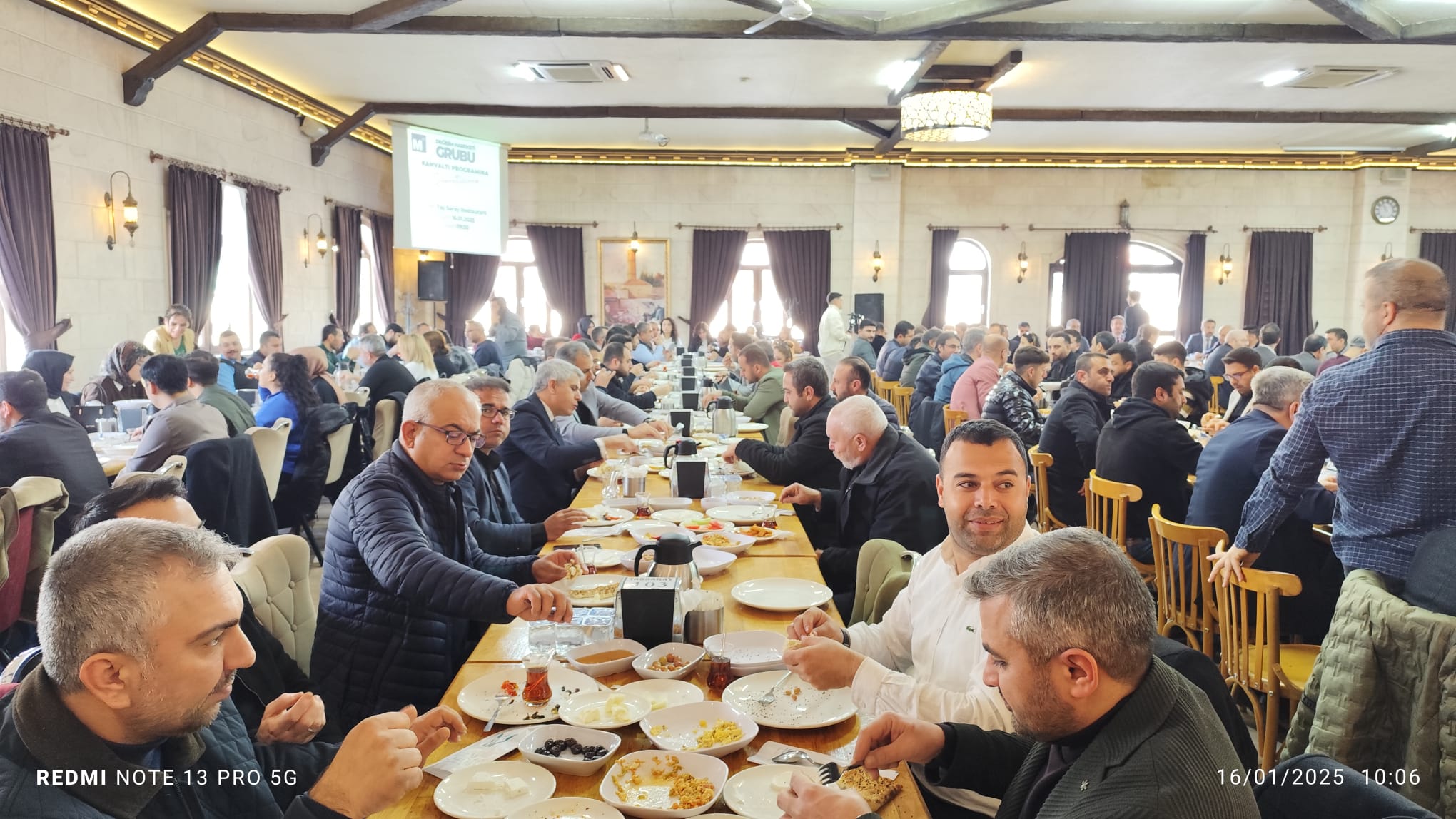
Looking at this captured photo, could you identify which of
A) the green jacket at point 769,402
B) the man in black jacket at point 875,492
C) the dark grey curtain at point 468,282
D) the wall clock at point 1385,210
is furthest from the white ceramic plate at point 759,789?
the wall clock at point 1385,210

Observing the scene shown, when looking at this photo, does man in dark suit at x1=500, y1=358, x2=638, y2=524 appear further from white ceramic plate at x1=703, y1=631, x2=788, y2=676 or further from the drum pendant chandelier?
the drum pendant chandelier

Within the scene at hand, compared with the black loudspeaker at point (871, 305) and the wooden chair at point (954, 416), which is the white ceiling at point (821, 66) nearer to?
the black loudspeaker at point (871, 305)

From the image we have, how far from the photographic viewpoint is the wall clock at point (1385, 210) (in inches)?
561

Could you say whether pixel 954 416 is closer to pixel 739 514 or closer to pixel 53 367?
pixel 739 514

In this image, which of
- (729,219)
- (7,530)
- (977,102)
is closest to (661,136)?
(729,219)

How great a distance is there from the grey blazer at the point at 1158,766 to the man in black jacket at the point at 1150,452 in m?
3.36

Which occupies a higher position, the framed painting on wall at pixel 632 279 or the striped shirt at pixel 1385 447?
the framed painting on wall at pixel 632 279

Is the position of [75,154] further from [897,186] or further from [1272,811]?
[897,186]

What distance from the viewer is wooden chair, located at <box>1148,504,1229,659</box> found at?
3.07 metres

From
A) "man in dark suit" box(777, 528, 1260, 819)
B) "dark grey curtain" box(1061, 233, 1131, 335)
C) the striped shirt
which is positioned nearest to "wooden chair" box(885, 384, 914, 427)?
the striped shirt

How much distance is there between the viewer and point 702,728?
175 cm

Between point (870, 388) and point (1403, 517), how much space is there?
8.67 ft

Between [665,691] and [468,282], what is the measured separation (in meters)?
13.7

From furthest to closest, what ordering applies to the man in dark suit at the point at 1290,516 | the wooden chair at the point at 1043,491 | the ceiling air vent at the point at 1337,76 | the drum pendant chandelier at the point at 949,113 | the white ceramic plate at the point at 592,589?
the ceiling air vent at the point at 1337,76 → the drum pendant chandelier at the point at 949,113 → the wooden chair at the point at 1043,491 → the man in dark suit at the point at 1290,516 → the white ceramic plate at the point at 592,589
